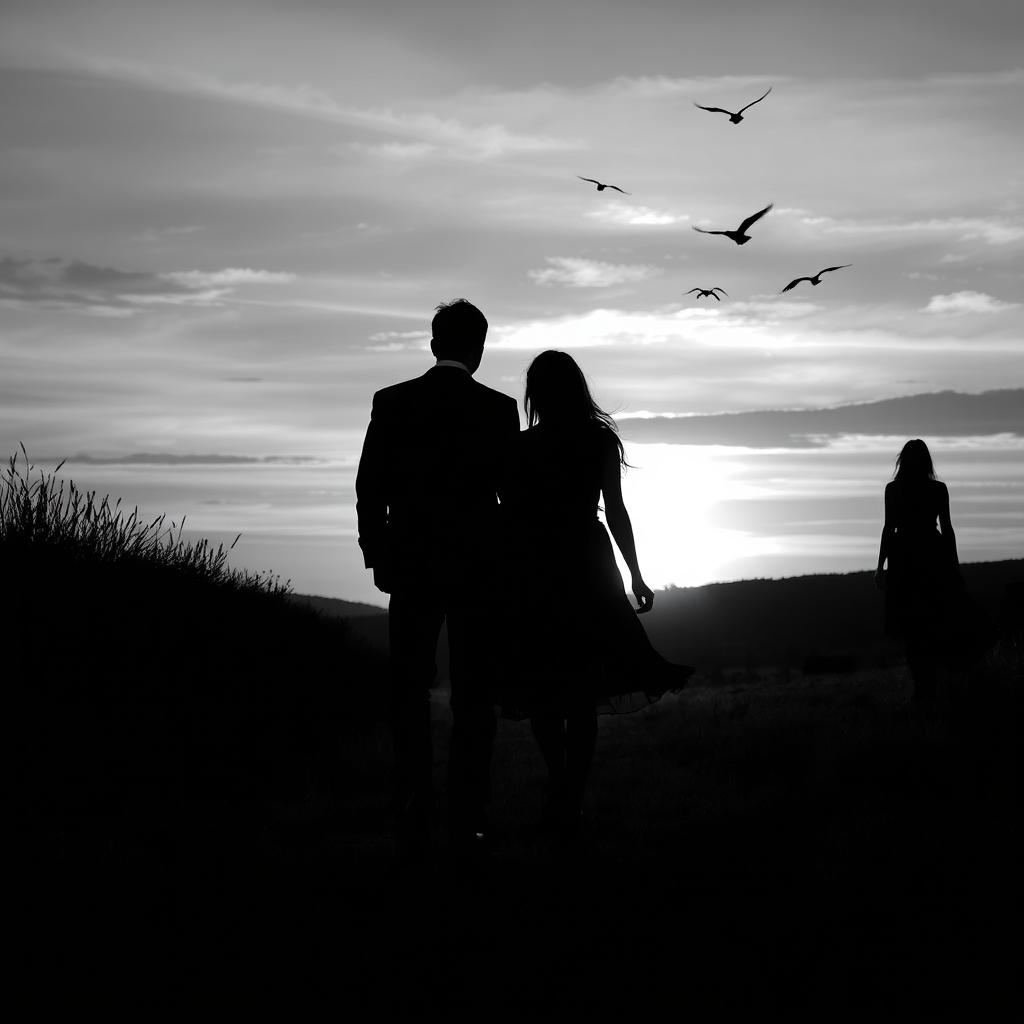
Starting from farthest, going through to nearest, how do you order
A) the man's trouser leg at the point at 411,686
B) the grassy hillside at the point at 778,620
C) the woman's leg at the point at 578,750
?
the grassy hillside at the point at 778,620 < the woman's leg at the point at 578,750 < the man's trouser leg at the point at 411,686

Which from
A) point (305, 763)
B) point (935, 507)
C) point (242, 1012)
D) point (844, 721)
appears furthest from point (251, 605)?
point (242, 1012)

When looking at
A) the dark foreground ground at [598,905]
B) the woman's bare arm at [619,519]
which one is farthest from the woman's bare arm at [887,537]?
the woman's bare arm at [619,519]

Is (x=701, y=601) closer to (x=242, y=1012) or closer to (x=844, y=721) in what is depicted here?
(x=844, y=721)

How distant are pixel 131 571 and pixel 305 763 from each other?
2094 millimetres

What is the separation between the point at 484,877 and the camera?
179 inches

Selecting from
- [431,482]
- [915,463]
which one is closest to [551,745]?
[431,482]

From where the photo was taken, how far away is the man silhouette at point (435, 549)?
4785 millimetres

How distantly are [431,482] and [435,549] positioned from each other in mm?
295

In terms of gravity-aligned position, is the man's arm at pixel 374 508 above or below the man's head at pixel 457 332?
below

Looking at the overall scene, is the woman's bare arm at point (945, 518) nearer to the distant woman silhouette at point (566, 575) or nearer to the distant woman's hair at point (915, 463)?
the distant woman's hair at point (915, 463)

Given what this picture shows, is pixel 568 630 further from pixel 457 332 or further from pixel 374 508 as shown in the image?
pixel 457 332

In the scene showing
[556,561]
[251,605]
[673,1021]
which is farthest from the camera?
[251,605]


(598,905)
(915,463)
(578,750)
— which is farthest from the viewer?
(915,463)

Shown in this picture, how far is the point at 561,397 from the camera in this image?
5.54m
